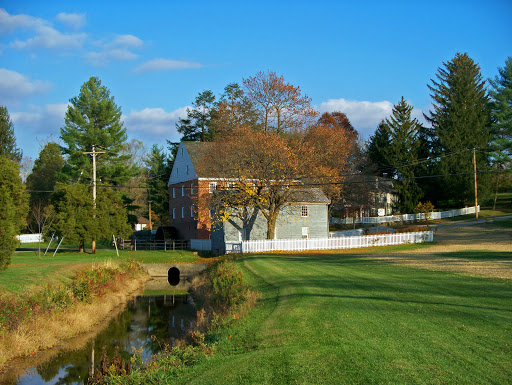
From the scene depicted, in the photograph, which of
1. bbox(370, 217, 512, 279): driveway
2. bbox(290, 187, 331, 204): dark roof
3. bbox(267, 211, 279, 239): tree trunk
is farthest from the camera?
bbox(290, 187, 331, 204): dark roof

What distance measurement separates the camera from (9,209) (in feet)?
71.5

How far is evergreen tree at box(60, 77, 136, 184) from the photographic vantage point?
197 feet

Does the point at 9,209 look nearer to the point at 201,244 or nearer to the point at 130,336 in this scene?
the point at 130,336

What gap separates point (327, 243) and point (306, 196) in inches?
221

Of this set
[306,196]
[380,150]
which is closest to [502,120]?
[380,150]

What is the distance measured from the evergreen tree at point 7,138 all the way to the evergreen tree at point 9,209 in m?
55.6

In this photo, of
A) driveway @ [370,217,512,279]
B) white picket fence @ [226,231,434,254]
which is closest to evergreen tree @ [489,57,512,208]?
driveway @ [370,217,512,279]

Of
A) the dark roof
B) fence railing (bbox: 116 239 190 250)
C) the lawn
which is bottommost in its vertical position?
fence railing (bbox: 116 239 190 250)

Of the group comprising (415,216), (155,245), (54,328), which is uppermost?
(415,216)

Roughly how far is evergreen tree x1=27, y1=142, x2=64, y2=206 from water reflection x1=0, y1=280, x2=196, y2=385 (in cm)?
4752

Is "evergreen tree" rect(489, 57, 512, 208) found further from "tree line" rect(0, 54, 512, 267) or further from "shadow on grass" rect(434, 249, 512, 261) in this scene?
"shadow on grass" rect(434, 249, 512, 261)

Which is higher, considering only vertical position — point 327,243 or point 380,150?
point 380,150

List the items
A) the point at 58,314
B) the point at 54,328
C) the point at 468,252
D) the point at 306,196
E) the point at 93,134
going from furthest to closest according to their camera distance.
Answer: the point at 93,134, the point at 306,196, the point at 468,252, the point at 58,314, the point at 54,328

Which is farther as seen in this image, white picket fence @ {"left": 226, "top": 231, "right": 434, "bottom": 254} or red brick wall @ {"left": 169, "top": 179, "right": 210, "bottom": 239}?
red brick wall @ {"left": 169, "top": 179, "right": 210, "bottom": 239}
